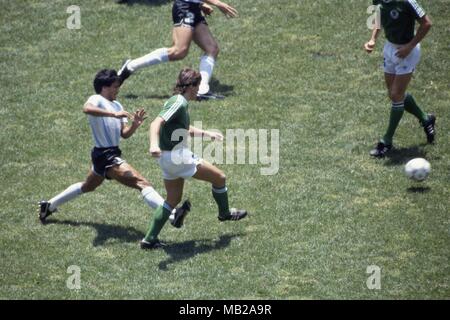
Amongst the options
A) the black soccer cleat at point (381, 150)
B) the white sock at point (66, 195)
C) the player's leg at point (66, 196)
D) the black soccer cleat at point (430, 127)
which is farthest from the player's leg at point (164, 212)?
the black soccer cleat at point (430, 127)

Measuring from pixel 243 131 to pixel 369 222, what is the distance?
2.74 metres

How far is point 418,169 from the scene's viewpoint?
9.99 m

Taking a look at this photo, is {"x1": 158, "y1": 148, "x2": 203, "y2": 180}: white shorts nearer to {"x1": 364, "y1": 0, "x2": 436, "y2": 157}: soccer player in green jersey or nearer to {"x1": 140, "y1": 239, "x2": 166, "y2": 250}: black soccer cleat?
{"x1": 140, "y1": 239, "x2": 166, "y2": 250}: black soccer cleat

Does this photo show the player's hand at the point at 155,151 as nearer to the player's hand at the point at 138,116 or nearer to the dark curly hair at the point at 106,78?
the player's hand at the point at 138,116

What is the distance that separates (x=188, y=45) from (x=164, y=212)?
399 centimetres

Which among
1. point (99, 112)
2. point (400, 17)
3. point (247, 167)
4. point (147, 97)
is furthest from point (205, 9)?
point (99, 112)

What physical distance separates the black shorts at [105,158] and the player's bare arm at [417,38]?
3.56 metres

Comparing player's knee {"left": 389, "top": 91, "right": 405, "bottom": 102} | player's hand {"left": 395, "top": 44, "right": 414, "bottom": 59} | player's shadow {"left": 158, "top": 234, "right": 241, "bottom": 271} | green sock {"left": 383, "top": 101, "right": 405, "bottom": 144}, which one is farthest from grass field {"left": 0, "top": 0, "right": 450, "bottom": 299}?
player's hand {"left": 395, "top": 44, "right": 414, "bottom": 59}

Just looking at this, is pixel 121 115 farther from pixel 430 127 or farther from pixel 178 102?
pixel 430 127

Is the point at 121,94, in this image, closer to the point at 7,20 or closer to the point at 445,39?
the point at 7,20

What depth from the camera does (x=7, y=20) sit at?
15.2 metres

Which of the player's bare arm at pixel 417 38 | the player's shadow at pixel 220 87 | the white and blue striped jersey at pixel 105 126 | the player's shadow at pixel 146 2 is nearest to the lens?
the white and blue striped jersey at pixel 105 126

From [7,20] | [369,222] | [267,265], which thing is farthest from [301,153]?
[7,20]

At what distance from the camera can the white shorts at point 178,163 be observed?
891cm
